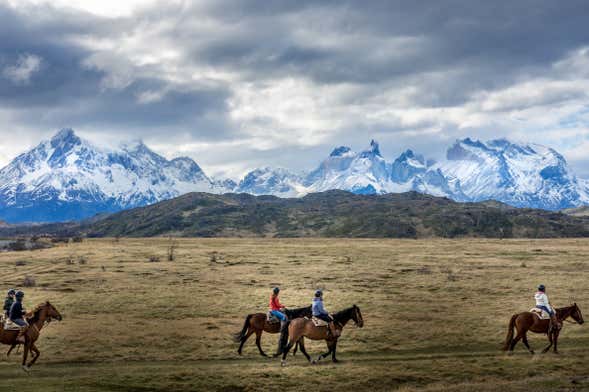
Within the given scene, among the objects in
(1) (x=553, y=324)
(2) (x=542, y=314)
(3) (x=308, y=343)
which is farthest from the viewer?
(3) (x=308, y=343)

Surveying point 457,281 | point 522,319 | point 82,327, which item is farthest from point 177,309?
point 457,281

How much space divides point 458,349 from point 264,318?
1361cm

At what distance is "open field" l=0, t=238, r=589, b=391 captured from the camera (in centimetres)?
3150

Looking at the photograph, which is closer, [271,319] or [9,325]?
[9,325]

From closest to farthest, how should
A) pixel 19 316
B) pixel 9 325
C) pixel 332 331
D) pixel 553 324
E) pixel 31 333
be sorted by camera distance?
pixel 9 325 → pixel 19 316 → pixel 31 333 → pixel 332 331 → pixel 553 324

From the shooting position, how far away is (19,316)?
108ft

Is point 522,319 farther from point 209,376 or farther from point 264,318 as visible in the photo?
point 209,376

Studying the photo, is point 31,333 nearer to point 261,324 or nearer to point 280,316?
point 261,324

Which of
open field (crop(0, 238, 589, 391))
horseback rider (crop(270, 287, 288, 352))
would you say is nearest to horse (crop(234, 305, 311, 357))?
horseback rider (crop(270, 287, 288, 352))

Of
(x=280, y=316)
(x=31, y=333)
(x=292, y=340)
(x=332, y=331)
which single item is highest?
(x=280, y=316)

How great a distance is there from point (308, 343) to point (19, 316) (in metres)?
19.1

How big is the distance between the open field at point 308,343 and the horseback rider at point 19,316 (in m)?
1.98

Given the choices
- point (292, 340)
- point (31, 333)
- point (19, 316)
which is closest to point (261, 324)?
point (292, 340)

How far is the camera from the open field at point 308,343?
31.5 m
